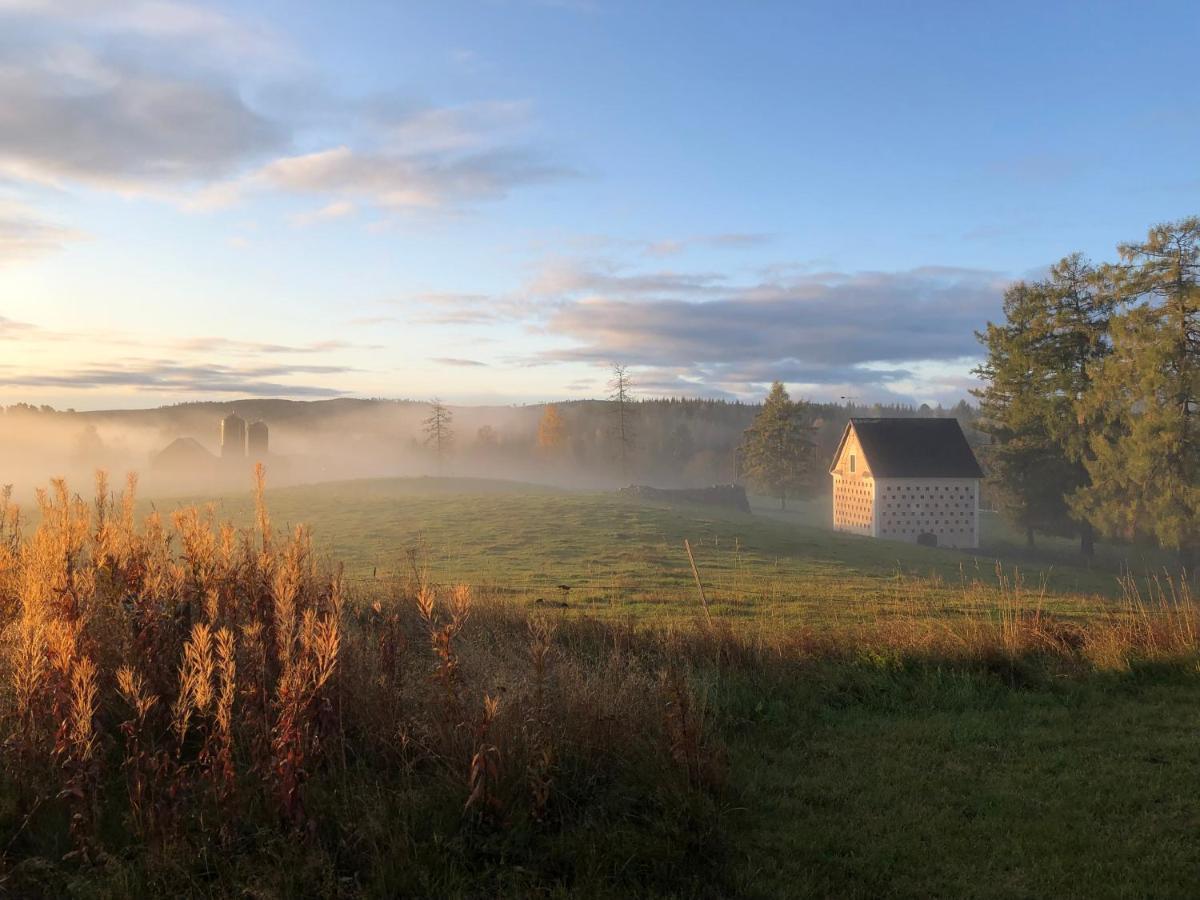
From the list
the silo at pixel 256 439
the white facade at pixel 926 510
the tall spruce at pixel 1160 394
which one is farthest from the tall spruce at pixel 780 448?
the silo at pixel 256 439

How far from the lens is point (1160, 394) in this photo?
30.8 meters

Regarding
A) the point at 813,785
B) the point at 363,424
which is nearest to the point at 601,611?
the point at 813,785

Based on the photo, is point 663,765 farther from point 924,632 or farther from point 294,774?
point 924,632

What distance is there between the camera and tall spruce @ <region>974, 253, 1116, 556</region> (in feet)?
121

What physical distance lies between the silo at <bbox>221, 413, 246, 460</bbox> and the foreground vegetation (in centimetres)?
6006

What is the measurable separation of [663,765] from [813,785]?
1.48 metres

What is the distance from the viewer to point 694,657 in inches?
336

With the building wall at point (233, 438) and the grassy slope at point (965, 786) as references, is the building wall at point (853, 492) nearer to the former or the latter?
the grassy slope at point (965, 786)

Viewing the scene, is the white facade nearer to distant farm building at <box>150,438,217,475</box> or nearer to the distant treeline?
the distant treeline

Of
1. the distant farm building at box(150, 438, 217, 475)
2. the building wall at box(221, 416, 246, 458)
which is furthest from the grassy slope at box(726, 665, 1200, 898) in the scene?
the building wall at box(221, 416, 246, 458)

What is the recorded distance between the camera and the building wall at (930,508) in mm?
39531

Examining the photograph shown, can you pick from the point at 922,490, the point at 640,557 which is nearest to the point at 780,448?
the point at 922,490

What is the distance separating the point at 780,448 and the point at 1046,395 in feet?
67.7

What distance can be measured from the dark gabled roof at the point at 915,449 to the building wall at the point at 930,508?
1.49ft
